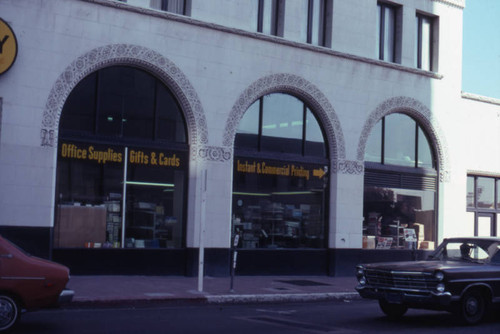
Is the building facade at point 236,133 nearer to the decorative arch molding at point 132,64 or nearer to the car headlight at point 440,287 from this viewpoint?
the decorative arch molding at point 132,64

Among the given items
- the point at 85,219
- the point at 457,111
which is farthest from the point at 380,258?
the point at 85,219

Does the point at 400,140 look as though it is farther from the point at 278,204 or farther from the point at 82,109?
the point at 82,109

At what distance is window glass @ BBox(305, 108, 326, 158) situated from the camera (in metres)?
22.8

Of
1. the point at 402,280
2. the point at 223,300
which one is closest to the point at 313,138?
the point at 223,300

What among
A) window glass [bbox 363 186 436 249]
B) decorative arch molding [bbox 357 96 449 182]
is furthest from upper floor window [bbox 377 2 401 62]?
window glass [bbox 363 186 436 249]

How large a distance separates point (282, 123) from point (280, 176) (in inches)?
65.8

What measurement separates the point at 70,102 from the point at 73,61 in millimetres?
1074

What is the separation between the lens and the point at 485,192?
91.8 ft

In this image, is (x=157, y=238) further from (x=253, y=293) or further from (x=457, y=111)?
(x=457, y=111)

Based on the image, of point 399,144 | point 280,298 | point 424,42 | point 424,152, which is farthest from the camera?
point 424,42

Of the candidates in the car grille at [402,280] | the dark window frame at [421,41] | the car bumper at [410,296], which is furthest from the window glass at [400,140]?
the car bumper at [410,296]

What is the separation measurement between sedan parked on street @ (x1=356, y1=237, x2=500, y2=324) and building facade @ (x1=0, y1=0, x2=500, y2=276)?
470 cm

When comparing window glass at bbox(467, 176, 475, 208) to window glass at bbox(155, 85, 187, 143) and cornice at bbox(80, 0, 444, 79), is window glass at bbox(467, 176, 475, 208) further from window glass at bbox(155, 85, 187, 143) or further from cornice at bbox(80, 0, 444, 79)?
window glass at bbox(155, 85, 187, 143)

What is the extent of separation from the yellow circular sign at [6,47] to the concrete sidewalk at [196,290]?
5538 mm
